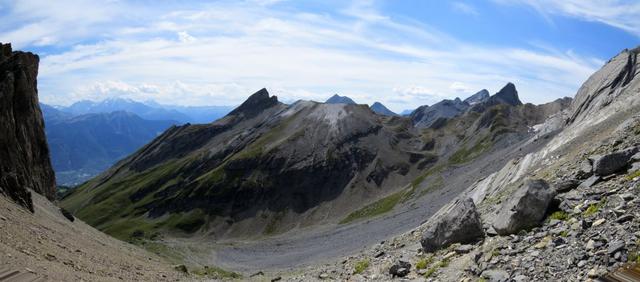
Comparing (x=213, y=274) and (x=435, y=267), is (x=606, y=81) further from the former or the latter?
(x=435, y=267)

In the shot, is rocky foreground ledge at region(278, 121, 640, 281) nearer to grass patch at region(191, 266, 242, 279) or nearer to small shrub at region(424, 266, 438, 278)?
small shrub at region(424, 266, 438, 278)

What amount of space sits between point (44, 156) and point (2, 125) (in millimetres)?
21258

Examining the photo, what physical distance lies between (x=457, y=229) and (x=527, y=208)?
13.7 ft

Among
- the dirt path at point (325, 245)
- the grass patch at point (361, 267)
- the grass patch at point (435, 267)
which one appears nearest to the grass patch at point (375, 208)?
the dirt path at point (325, 245)

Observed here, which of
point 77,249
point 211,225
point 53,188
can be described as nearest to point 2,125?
point 53,188

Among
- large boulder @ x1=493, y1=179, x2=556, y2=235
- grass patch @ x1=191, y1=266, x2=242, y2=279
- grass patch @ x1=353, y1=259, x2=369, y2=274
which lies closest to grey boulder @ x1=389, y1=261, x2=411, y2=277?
large boulder @ x1=493, y1=179, x2=556, y2=235

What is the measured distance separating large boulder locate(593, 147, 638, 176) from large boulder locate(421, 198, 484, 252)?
6347mm

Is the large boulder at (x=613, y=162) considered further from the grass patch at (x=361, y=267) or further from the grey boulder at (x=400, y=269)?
the grass patch at (x=361, y=267)

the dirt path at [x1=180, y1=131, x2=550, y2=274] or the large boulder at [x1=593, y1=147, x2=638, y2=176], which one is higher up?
the large boulder at [x1=593, y1=147, x2=638, y2=176]

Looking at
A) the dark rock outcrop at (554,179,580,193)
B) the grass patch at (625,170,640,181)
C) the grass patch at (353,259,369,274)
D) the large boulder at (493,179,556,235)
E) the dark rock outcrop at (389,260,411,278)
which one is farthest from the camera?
the grass patch at (353,259,369,274)

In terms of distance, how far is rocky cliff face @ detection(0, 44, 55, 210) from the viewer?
7806 centimetres

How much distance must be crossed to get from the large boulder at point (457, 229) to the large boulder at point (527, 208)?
177 centimetres

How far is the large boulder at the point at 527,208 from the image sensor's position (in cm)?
2261

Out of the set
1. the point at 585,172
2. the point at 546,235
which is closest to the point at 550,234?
the point at 546,235
